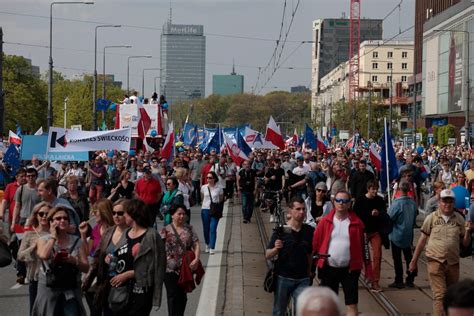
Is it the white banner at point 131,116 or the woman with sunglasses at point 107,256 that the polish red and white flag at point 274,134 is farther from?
the woman with sunglasses at point 107,256

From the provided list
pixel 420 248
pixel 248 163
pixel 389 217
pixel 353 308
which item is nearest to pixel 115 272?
pixel 353 308

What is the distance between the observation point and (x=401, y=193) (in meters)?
13.4

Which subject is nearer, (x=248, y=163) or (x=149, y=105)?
(x=248, y=163)

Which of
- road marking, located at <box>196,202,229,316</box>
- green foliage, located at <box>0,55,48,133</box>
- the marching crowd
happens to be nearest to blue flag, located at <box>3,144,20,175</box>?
road marking, located at <box>196,202,229,316</box>

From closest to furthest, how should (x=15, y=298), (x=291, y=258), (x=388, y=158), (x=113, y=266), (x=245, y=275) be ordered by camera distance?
(x=113, y=266), (x=291, y=258), (x=15, y=298), (x=245, y=275), (x=388, y=158)

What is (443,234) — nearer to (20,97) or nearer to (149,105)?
(149,105)

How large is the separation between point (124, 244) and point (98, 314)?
76 cm

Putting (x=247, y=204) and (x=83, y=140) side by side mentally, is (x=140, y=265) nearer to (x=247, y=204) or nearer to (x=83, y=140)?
(x=83, y=140)

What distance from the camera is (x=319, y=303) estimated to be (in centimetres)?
391

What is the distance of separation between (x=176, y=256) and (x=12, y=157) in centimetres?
1621

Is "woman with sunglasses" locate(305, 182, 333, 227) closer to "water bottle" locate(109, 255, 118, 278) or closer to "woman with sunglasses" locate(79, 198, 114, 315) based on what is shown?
"woman with sunglasses" locate(79, 198, 114, 315)

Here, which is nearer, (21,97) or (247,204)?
(247,204)

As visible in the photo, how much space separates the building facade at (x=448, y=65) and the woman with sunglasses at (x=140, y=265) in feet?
209

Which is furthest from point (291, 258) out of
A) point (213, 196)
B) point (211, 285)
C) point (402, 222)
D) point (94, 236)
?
point (213, 196)
